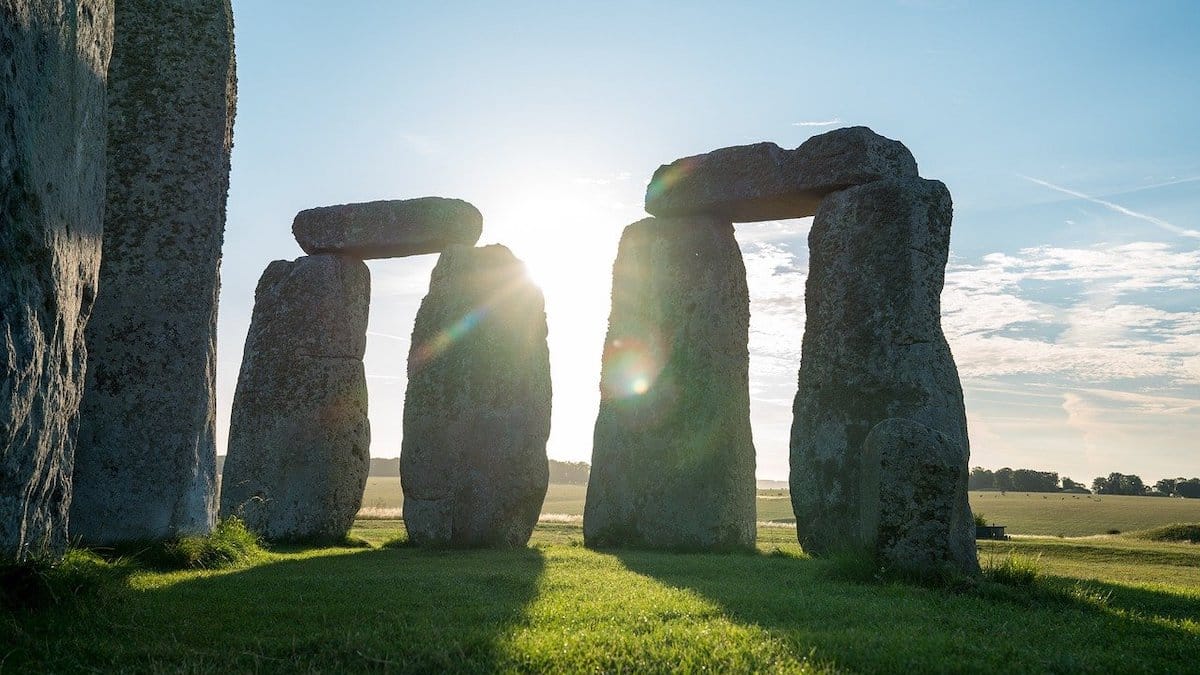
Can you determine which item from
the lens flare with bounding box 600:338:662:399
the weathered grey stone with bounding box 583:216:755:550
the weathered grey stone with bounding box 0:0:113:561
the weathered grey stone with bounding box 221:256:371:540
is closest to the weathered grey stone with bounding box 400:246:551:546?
the lens flare with bounding box 600:338:662:399

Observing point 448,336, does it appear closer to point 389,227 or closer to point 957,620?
point 389,227

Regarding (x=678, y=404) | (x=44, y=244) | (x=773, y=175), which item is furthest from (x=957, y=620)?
(x=773, y=175)

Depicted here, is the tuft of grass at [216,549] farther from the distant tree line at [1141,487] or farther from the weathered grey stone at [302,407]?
the distant tree line at [1141,487]

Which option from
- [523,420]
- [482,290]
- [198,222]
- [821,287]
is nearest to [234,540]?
[198,222]

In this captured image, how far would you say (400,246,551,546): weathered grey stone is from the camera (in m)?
15.4

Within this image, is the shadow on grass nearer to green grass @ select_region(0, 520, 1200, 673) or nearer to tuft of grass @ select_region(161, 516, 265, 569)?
green grass @ select_region(0, 520, 1200, 673)

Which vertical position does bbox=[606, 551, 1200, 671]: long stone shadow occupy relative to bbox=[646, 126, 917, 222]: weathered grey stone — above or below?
below

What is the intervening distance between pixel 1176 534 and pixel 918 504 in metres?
20.7

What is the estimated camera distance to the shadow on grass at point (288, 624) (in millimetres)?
5895

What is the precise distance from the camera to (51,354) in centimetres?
732

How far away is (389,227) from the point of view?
17812 mm

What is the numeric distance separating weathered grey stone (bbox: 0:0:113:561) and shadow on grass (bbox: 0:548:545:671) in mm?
1024

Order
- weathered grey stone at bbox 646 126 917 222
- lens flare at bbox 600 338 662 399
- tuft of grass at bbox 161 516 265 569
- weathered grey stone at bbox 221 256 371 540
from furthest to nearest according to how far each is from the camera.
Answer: weathered grey stone at bbox 221 256 371 540, lens flare at bbox 600 338 662 399, weathered grey stone at bbox 646 126 917 222, tuft of grass at bbox 161 516 265 569

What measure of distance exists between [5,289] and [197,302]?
4.45 meters
